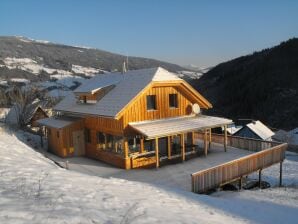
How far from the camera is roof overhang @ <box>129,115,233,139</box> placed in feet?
65.5

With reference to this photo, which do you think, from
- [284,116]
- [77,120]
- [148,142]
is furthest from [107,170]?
[284,116]

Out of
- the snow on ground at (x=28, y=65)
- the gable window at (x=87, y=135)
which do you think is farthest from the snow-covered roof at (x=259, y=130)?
the snow on ground at (x=28, y=65)

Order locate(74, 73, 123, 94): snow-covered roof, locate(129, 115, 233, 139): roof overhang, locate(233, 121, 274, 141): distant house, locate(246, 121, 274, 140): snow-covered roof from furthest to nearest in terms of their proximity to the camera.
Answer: locate(246, 121, 274, 140): snow-covered roof < locate(233, 121, 274, 141): distant house < locate(74, 73, 123, 94): snow-covered roof < locate(129, 115, 233, 139): roof overhang

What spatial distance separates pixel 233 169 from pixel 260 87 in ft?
323

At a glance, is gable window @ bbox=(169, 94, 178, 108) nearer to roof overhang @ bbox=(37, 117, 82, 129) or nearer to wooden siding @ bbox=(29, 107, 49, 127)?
roof overhang @ bbox=(37, 117, 82, 129)

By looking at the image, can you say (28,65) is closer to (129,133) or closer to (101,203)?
(129,133)

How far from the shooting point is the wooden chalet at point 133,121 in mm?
20719

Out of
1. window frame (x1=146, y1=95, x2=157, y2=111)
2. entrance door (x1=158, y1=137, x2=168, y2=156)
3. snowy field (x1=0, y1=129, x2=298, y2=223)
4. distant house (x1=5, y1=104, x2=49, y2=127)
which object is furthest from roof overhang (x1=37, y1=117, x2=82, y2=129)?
snowy field (x1=0, y1=129, x2=298, y2=223)

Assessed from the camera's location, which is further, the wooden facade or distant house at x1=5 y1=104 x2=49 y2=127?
distant house at x1=5 y1=104 x2=49 y2=127

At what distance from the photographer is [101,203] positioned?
10156mm

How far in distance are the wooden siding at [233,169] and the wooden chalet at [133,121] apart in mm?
3455

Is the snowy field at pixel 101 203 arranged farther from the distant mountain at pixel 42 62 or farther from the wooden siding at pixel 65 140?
the distant mountain at pixel 42 62

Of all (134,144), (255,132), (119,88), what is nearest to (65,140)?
(119,88)

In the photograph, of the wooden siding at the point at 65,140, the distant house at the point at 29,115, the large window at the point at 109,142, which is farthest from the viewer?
the distant house at the point at 29,115
